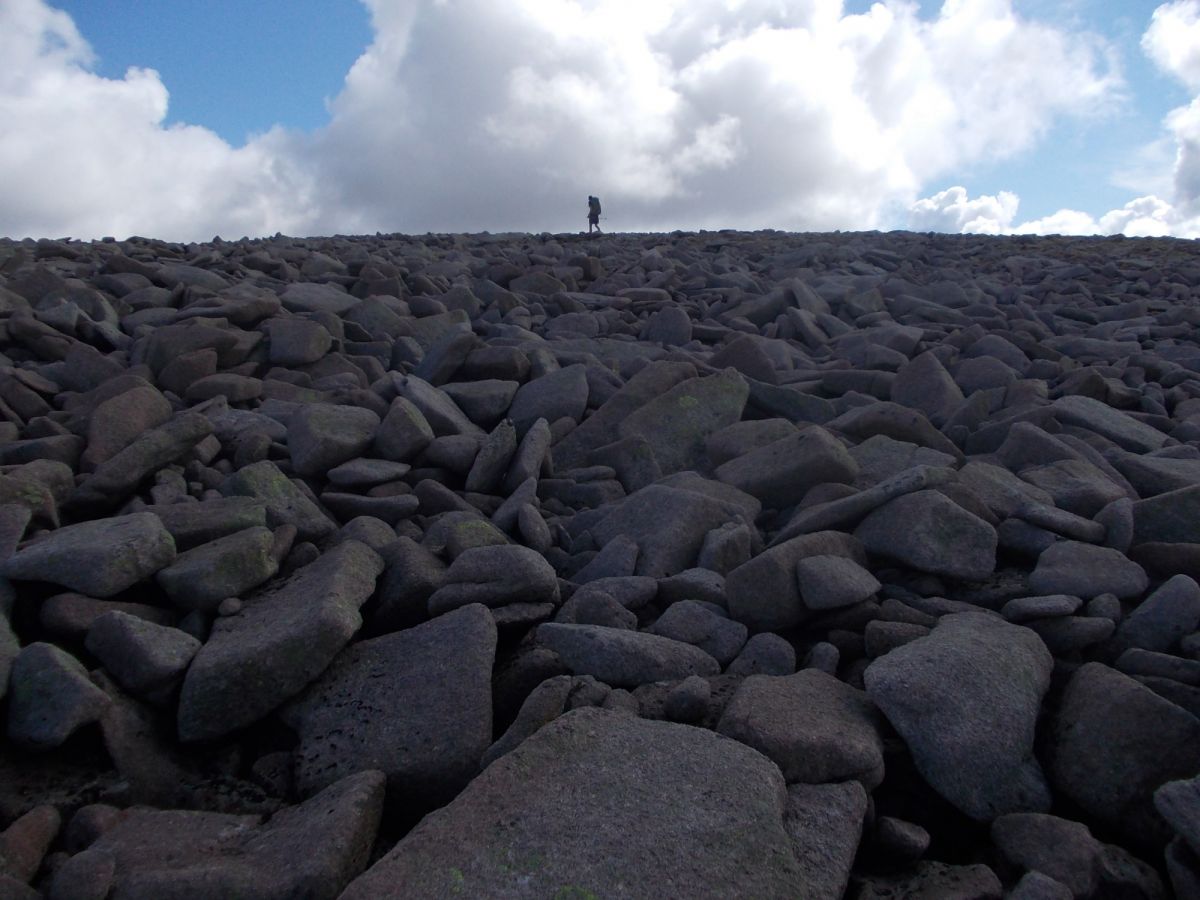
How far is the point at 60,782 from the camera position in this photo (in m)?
2.23

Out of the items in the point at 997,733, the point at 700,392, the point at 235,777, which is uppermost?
the point at 700,392

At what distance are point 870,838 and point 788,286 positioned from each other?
675 cm

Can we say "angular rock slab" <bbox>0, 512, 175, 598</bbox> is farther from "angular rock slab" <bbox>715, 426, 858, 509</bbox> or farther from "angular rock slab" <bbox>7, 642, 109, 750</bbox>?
"angular rock slab" <bbox>715, 426, 858, 509</bbox>

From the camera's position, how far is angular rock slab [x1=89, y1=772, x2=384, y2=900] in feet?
5.72

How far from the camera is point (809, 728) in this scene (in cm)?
213

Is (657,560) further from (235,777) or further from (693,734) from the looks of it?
(235,777)

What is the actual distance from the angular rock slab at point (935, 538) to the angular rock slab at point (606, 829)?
4.09 feet

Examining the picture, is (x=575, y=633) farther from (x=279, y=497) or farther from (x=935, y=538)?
(x=279, y=497)

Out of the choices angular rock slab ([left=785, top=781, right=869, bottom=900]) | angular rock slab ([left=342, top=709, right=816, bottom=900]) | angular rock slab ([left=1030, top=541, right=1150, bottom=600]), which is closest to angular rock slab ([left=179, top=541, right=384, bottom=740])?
angular rock slab ([left=342, top=709, right=816, bottom=900])

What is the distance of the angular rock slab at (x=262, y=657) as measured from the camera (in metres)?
2.37

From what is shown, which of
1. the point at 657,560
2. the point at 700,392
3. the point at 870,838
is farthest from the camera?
the point at 700,392

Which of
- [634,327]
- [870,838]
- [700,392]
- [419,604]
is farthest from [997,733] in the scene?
[634,327]

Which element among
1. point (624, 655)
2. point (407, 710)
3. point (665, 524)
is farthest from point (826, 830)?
point (665, 524)

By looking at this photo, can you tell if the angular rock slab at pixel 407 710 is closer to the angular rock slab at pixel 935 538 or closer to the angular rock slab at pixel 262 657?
the angular rock slab at pixel 262 657
